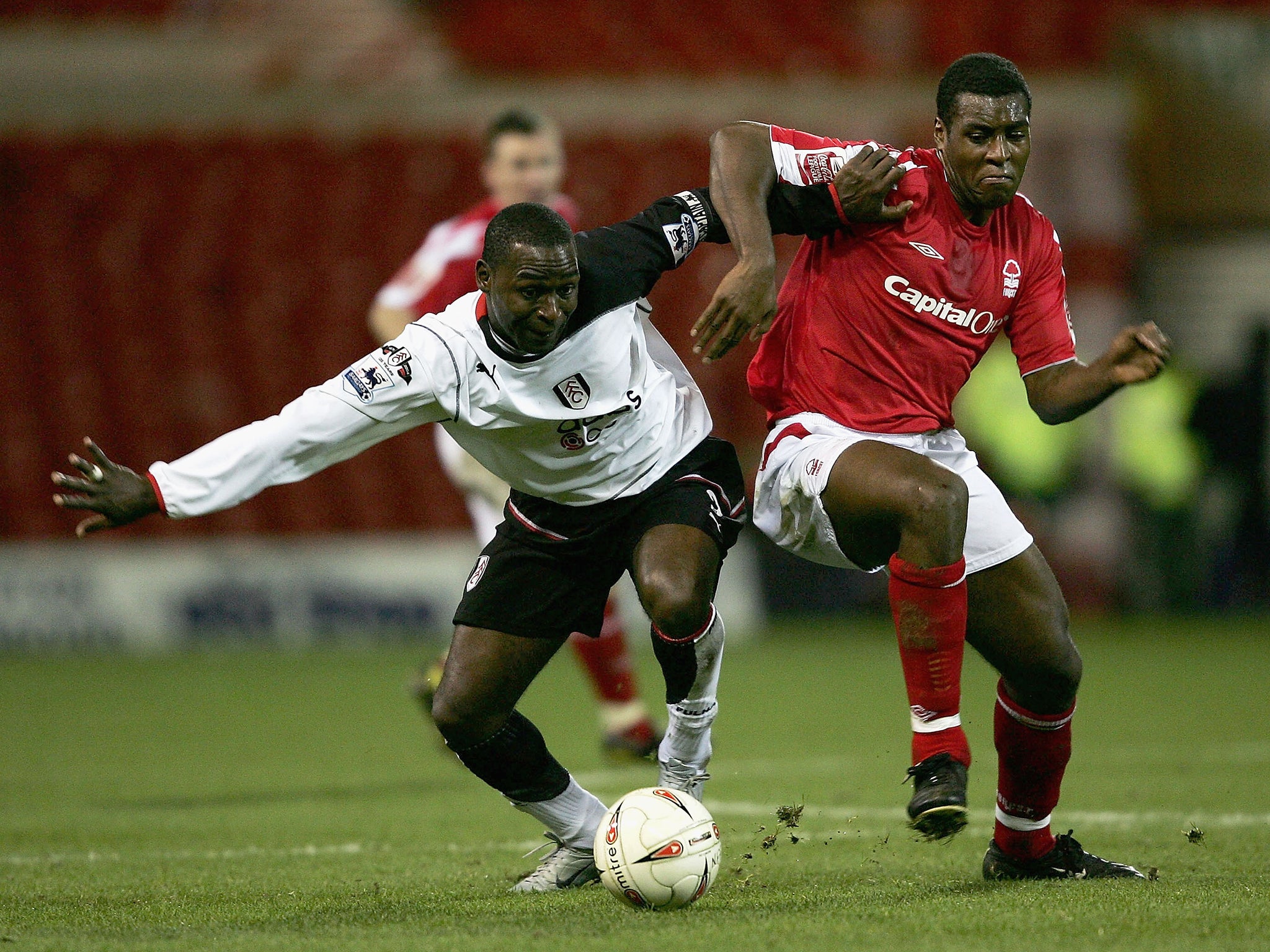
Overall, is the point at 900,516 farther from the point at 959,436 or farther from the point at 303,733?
the point at 303,733

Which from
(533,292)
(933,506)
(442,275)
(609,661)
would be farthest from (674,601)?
(442,275)

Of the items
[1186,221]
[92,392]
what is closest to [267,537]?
[92,392]

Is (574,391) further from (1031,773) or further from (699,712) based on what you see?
(1031,773)

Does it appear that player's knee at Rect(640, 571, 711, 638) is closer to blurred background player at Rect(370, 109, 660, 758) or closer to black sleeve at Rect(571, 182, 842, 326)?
black sleeve at Rect(571, 182, 842, 326)

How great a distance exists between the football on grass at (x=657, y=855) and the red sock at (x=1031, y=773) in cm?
97

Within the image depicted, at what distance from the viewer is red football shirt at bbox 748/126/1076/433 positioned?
4.85 meters

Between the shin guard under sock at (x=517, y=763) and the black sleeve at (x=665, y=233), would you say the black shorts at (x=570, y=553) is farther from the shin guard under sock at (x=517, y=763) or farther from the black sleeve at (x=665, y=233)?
the black sleeve at (x=665, y=233)

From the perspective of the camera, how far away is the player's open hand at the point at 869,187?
482 centimetres

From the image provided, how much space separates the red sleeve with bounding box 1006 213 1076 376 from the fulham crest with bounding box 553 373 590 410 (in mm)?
1260

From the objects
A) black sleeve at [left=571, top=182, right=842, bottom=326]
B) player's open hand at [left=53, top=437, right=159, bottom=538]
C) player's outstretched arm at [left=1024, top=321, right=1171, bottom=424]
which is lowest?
player's open hand at [left=53, top=437, right=159, bottom=538]

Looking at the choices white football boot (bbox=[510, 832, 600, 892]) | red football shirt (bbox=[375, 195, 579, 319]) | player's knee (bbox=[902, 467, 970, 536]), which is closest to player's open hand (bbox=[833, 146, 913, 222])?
player's knee (bbox=[902, 467, 970, 536])

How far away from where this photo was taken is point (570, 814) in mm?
4922

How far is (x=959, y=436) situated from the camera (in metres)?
5.00

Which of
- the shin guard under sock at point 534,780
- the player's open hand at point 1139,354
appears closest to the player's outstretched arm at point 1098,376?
the player's open hand at point 1139,354
